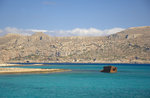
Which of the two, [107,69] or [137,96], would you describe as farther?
[107,69]

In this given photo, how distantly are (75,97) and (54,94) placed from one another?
637 cm

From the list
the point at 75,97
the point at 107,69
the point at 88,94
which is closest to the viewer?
the point at 75,97

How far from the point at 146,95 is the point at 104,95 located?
9.23 meters

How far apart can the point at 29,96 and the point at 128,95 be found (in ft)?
72.4

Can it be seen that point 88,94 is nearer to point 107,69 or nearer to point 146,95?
point 146,95

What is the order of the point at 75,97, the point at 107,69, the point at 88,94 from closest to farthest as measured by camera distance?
the point at 75,97 < the point at 88,94 < the point at 107,69

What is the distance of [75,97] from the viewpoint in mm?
56438

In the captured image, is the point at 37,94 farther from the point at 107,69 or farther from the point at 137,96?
the point at 107,69

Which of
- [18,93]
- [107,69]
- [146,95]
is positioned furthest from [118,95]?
[107,69]

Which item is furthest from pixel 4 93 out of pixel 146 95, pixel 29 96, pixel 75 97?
pixel 146 95

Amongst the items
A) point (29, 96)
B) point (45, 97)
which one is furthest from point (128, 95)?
point (29, 96)

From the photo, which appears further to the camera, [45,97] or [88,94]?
[88,94]

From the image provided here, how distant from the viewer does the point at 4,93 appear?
61.2 metres

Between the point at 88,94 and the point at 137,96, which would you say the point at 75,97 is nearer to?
the point at 88,94
